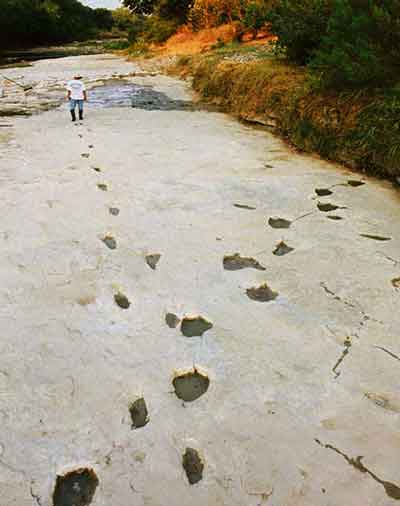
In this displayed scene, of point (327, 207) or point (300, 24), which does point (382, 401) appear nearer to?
point (327, 207)

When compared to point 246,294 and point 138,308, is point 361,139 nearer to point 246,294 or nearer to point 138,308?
point 246,294

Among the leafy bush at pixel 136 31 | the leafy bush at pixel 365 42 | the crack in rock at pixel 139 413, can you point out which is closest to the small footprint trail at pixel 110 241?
the crack in rock at pixel 139 413

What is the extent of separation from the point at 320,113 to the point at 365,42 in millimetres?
1170

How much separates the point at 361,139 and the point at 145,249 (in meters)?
3.22

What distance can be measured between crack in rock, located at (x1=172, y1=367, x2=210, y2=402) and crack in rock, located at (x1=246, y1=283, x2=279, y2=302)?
0.82 meters

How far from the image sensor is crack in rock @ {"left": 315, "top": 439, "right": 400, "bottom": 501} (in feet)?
5.16

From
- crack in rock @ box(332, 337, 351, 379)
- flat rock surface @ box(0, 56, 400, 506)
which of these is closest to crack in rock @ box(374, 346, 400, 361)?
flat rock surface @ box(0, 56, 400, 506)

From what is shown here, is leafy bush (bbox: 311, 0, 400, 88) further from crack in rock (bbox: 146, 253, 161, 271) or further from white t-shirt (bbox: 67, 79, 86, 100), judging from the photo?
white t-shirt (bbox: 67, 79, 86, 100)

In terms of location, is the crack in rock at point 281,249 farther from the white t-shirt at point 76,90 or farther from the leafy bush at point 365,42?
the white t-shirt at point 76,90

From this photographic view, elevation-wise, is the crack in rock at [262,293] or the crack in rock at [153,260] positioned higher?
the crack in rock at [153,260]

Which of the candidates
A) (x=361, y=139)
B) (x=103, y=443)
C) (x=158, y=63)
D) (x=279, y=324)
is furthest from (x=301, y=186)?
(x=158, y=63)

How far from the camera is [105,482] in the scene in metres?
1.64

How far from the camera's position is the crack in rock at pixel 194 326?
2.48 metres

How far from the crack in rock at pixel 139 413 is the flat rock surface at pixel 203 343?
0.03m
